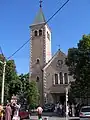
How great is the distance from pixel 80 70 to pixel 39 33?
90.2 ft

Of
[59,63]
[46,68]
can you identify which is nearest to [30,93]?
[46,68]

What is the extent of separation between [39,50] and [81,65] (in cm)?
2507

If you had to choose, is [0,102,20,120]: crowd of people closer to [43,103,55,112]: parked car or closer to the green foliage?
[43,103,55,112]: parked car

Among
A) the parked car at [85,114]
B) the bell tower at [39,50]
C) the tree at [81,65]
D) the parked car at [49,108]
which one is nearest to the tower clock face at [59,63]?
the bell tower at [39,50]

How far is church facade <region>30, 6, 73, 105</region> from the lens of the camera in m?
60.7

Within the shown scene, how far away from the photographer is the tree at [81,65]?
39906 mm

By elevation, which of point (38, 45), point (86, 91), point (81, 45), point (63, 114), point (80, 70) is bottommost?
point (63, 114)

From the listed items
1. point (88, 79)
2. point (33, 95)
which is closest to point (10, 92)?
point (33, 95)

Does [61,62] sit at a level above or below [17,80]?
above

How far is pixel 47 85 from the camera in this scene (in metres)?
61.7

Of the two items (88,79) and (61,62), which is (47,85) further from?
(88,79)

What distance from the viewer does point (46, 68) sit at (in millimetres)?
63125

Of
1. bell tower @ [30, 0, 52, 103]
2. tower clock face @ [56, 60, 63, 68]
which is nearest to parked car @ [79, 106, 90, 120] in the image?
bell tower @ [30, 0, 52, 103]

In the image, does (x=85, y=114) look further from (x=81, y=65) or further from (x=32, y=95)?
(x=32, y=95)
